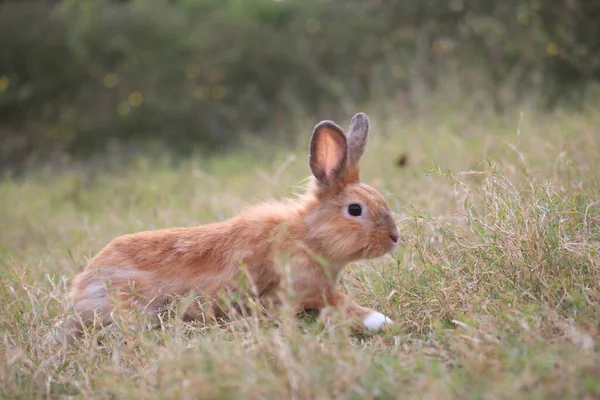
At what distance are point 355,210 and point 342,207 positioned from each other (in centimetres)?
8

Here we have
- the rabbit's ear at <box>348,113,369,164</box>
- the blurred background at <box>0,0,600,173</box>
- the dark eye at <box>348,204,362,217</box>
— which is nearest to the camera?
the dark eye at <box>348,204,362,217</box>

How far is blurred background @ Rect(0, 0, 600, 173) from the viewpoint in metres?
10.6

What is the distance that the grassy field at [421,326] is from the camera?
7.91 feet

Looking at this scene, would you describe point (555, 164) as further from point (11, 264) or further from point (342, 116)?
point (342, 116)

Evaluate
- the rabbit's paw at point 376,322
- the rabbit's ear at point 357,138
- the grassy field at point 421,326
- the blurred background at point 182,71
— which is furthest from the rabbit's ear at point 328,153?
the blurred background at point 182,71

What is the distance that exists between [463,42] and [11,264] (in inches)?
289

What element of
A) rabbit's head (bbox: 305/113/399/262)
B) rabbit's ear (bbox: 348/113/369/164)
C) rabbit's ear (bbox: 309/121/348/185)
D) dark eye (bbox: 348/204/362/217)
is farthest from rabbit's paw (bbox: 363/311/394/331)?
rabbit's ear (bbox: 348/113/369/164)

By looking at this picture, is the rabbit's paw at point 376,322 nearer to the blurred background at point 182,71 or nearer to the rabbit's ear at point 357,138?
the rabbit's ear at point 357,138

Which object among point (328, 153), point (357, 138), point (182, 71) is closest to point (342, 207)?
point (328, 153)

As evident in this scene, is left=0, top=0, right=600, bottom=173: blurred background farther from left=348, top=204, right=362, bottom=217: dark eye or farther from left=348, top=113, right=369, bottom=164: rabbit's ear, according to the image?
left=348, top=204, right=362, bottom=217: dark eye

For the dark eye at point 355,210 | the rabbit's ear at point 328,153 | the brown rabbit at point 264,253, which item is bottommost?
the brown rabbit at point 264,253

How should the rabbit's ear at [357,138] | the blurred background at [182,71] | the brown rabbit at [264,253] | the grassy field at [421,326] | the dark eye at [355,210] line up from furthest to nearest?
1. the blurred background at [182,71]
2. the rabbit's ear at [357,138]
3. the dark eye at [355,210]
4. the brown rabbit at [264,253]
5. the grassy field at [421,326]

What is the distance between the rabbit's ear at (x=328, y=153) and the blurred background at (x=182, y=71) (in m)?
6.32

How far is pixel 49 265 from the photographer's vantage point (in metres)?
4.61
